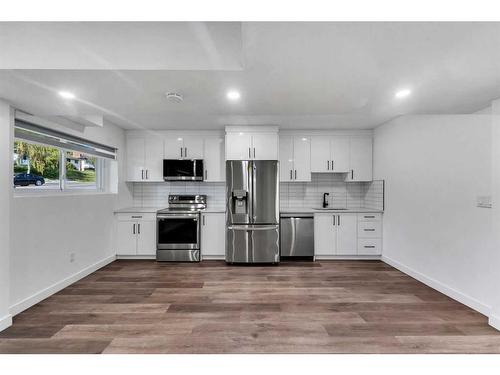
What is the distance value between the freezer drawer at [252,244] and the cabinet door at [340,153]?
5.17 ft

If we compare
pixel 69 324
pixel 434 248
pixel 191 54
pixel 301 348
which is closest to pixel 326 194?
pixel 434 248

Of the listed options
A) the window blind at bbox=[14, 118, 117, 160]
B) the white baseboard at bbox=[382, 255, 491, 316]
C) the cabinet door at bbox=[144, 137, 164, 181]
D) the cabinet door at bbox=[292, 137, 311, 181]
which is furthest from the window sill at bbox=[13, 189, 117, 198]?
the white baseboard at bbox=[382, 255, 491, 316]

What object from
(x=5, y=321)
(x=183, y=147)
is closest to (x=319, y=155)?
(x=183, y=147)

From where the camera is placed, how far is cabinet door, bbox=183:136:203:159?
4.79 m

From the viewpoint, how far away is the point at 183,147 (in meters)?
4.79

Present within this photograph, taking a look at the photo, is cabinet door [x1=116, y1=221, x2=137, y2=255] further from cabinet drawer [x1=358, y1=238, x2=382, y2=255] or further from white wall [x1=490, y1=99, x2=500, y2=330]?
white wall [x1=490, y1=99, x2=500, y2=330]

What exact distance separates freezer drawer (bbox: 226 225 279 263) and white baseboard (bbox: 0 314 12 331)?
2.60 m

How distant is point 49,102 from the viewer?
2537 millimetres

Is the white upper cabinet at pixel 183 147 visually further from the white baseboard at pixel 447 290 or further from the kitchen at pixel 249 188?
the white baseboard at pixel 447 290

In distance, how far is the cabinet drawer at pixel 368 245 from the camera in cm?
457

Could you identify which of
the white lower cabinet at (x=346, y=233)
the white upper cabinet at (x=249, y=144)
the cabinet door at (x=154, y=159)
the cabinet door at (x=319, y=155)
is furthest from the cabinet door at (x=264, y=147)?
the cabinet door at (x=154, y=159)

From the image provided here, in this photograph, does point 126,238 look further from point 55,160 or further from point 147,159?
point 55,160

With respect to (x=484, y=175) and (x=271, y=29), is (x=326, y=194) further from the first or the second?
(x=271, y=29)

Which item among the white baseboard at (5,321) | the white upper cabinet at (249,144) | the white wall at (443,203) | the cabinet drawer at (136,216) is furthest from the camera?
the cabinet drawer at (136,216)
